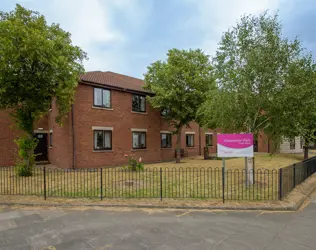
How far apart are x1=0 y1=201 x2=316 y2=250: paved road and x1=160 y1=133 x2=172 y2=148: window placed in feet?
53.0

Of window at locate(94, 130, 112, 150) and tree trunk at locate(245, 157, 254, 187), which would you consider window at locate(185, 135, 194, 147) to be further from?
tree trunk at locate(245, 157, 254, 187)

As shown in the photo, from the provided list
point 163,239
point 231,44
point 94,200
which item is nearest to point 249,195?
point 163,239

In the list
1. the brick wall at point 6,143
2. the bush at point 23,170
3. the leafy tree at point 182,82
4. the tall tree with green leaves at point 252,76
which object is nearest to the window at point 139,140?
the leafy tree at point 182,82

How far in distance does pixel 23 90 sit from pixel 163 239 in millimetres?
11283

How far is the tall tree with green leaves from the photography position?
9.53 meters

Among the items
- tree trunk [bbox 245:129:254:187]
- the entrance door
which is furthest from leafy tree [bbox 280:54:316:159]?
the entrance door

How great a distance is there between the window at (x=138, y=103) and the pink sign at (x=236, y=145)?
12.0 metres

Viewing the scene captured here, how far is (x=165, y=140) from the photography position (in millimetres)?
23625

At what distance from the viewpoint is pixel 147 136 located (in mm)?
21219

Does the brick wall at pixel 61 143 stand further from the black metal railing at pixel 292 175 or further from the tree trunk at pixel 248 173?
the black metal railing at pixel 292 175

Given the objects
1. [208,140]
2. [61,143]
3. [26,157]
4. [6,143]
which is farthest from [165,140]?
[6,143]

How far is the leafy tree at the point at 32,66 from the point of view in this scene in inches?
458

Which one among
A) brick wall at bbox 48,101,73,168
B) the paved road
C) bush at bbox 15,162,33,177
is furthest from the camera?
brick wall at bbox 48,101,73,168

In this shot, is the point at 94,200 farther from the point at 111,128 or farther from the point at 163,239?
the point at 111,128
